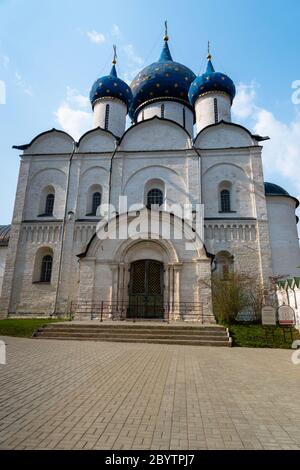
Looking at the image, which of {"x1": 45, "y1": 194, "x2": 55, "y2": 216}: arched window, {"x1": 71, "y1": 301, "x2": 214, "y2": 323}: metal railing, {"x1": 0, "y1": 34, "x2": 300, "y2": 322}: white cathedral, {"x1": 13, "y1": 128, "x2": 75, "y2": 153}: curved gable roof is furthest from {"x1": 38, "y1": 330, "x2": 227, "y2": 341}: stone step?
{"x1": 13, "y1": 128, "x2": 75, "y2": 153}: curved gable roof

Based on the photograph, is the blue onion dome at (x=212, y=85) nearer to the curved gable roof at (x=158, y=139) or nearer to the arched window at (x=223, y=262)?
the curved gable roof at (x=158, y=139)

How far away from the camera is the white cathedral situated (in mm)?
15258

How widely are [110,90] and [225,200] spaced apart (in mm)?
12624

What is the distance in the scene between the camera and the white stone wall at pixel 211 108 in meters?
22.0

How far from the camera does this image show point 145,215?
15.9 m

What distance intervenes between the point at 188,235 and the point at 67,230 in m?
7.77

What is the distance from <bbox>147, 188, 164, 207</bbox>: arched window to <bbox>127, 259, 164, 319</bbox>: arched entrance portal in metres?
4.59

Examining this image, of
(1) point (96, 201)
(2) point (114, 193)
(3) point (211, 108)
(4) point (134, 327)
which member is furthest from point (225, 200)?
Result: (4) point (134, 327)

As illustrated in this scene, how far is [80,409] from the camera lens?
389 centimetres

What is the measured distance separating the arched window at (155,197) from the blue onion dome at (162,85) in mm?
9839

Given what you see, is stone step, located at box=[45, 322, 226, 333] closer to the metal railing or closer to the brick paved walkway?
the metal railing

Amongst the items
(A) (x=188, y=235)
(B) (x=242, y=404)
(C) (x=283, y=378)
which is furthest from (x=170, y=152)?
(B) (x=242, y=404)

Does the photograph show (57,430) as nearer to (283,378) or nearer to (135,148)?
(283,378)

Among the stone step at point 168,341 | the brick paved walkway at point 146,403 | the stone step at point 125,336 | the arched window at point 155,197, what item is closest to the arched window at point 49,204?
the arched window at point 155,197
